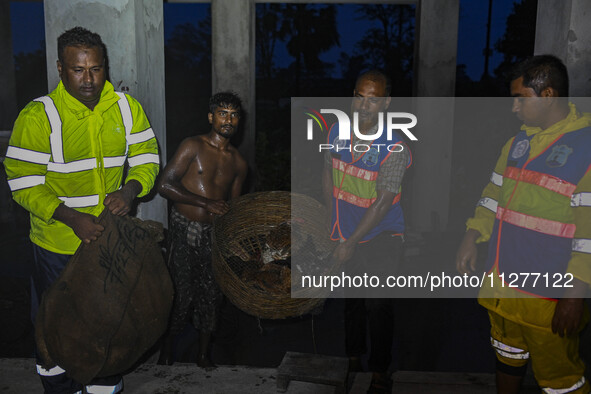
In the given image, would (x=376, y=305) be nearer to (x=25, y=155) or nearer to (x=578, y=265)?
(x=578, y=265)

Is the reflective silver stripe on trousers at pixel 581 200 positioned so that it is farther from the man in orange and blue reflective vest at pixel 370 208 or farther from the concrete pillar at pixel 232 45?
the concrete pillar at pixel 232 45

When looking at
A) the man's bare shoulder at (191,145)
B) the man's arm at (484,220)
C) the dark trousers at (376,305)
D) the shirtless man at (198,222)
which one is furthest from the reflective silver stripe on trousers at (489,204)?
the man's bare shoulder at (191,145)

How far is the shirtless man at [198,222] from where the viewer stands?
3920 millimetres

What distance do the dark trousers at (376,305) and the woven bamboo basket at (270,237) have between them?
0.79 feet

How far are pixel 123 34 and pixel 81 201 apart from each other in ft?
4.68

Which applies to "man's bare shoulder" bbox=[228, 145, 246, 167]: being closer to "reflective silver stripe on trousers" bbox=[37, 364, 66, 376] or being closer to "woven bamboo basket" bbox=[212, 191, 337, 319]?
"woven bamboo basket" bbox=[212, 191, 337, 319]

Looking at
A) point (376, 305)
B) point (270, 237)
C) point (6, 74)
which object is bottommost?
point (376, 305)

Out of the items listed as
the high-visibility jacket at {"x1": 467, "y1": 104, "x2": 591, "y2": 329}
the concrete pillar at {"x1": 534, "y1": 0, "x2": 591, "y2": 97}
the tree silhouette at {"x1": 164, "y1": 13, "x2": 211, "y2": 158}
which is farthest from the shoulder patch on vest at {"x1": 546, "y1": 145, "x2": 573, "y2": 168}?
the tree silhouette at {"x1": 164, "y1": 13, "x2": 211, "y2": 158}

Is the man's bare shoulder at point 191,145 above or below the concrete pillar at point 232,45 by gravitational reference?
below

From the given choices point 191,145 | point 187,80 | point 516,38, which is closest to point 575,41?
point 191,145

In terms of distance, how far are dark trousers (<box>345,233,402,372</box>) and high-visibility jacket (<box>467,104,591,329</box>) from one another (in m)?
0.76

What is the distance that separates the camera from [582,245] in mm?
2432

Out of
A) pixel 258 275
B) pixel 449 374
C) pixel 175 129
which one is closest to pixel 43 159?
pixel 258 275

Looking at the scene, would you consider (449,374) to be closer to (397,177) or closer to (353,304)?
(353,304)
